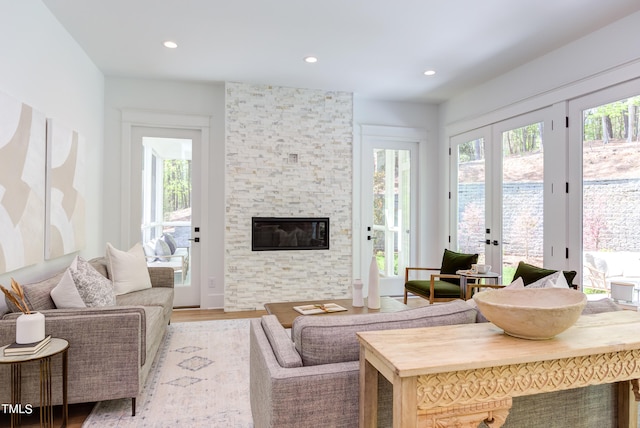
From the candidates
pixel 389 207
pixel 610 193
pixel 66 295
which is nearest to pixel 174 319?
pixel 66 295

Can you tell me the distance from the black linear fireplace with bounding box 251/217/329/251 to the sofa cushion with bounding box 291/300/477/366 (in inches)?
131

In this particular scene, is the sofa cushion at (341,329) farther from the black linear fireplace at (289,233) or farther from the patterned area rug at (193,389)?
the black linear fireplace at (289,233)

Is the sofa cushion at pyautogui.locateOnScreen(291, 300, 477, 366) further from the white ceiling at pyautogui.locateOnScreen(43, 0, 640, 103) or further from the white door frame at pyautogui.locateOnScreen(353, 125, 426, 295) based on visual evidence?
the white door frame at pyautogui.locateOnScreen(353, 125, 426, 295)

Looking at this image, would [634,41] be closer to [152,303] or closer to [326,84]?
[326,84]

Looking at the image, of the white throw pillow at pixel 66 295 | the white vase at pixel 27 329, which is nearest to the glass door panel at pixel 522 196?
the white throw pillow at pixel 66 295

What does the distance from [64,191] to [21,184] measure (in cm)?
73

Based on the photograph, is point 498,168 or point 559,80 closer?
point 559,80

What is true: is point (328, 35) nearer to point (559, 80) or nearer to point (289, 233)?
point (559, 80)

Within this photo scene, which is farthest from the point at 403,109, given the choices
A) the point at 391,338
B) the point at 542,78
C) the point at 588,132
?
the point at 391,338

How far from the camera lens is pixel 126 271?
3518 mm

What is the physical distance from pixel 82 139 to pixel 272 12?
2.23 meters

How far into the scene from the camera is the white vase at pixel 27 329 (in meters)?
1.93

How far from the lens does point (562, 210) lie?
3643mm

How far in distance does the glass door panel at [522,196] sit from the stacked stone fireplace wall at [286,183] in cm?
190
